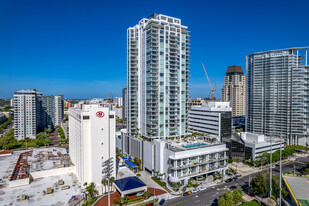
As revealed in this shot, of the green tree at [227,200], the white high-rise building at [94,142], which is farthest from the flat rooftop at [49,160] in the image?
the green tree at [227,200]

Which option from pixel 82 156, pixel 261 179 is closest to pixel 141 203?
pixel 82 156

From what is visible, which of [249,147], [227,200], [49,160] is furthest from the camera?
[249,147]

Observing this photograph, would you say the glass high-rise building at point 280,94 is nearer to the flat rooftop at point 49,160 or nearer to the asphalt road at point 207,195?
the asphalt road at point 207,195

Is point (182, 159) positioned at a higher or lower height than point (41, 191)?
higher

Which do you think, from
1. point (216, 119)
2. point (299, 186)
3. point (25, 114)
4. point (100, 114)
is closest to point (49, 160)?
point (100, 114)

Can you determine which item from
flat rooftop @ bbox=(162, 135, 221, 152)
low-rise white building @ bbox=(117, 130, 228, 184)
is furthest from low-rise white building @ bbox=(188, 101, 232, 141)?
low-rise white building @ bbox=(117, 130, 228, 184)

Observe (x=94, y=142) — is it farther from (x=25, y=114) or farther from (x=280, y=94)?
(x=280, y=94)

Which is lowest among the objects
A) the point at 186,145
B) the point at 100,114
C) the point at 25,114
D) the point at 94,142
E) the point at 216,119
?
the point at 186,145
